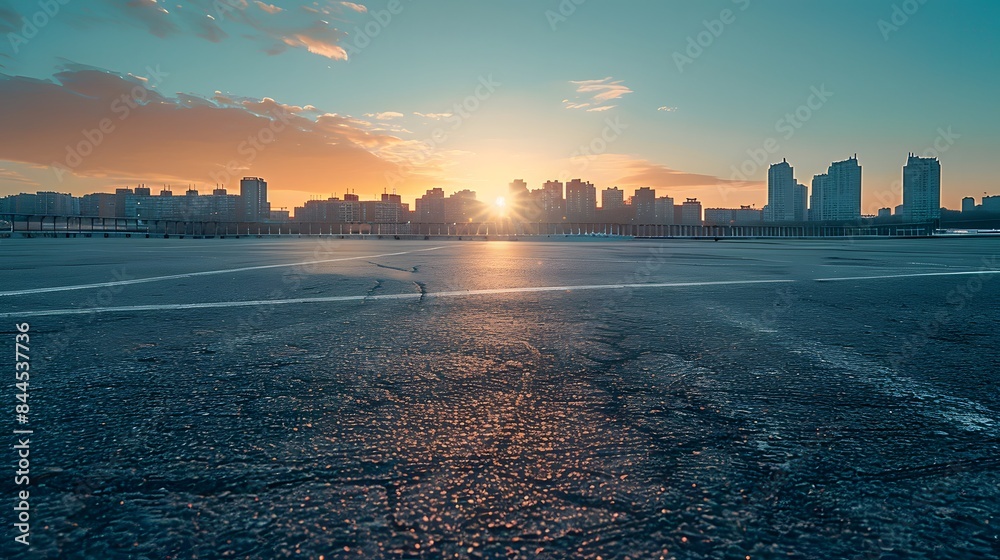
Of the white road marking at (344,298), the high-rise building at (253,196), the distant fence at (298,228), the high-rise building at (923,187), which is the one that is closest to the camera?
the white road marking at (344,298)

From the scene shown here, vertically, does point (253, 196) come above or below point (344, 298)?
above

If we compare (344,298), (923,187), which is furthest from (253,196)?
(923,187)

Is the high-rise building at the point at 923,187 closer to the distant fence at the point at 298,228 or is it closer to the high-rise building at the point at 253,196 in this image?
the distant fence at the point at 298,228

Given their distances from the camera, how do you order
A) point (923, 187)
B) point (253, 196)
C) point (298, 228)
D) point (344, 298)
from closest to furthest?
1. point (344, 298)
2. point (298, 228)
3. point (923, 187)
4. point (253, 196)

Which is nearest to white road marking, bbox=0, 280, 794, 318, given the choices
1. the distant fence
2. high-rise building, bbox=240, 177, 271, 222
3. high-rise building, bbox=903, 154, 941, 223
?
the distant fence

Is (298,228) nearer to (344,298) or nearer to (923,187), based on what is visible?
(344,298)

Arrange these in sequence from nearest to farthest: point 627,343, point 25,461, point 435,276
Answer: point 25,461
point 627,343
point 435,276

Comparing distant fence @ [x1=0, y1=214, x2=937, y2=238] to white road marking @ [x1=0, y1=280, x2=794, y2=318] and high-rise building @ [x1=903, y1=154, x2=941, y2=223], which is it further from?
high-rise building @ [x1=903, y1=154, x2=941, y2=223]

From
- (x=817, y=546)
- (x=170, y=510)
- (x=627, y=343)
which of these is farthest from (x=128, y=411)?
(x=627, y=343)

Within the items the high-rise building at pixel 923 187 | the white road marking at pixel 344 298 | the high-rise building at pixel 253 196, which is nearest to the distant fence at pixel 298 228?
the white road marking at pixel 344 298

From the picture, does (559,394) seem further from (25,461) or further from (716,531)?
(25,461)

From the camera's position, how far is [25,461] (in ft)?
5.78

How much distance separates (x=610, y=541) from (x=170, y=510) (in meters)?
1.10

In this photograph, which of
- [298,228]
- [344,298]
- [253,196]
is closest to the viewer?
[344,298]
